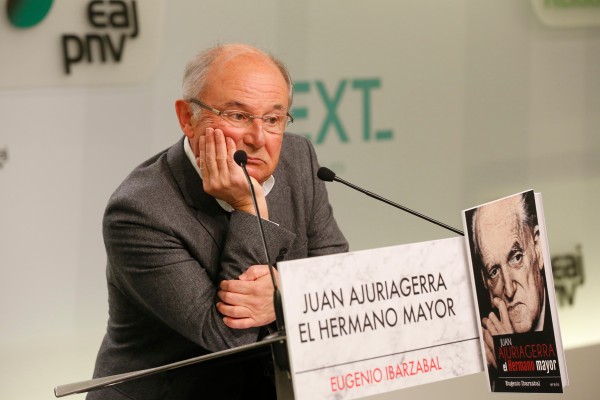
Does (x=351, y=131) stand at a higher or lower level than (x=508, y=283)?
higher

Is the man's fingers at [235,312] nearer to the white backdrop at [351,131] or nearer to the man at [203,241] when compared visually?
the man at [203,241]

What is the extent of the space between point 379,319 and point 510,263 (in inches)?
10.7

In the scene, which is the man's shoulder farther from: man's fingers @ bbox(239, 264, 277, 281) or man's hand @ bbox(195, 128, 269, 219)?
man's fingers @ bbox(239, 264, 277, 281)

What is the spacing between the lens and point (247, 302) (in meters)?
1.97

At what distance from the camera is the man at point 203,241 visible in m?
2.00

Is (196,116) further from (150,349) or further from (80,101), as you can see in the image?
(80,101)

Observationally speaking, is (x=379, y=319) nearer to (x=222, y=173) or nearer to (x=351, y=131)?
(x=222, y=173)

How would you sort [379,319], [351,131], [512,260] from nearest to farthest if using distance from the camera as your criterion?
[379,319] < [512,260] < [351,131]

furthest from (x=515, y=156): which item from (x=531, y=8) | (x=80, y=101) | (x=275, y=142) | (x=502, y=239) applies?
(x=502, y=239)

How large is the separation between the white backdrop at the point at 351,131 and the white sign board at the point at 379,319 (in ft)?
6.48

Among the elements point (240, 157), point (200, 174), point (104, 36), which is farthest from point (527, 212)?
point (104, 36)

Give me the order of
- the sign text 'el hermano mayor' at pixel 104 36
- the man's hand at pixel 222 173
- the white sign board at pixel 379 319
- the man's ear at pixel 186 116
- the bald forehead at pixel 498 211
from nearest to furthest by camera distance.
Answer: the white sign board at pixel 379 319 < the bald forehead at pixel 498 211 < the man's hand at pixel 222 173 < the man's ear at pixel 186 116 < the sign text 'el hermano mayor' at pixel 104 36

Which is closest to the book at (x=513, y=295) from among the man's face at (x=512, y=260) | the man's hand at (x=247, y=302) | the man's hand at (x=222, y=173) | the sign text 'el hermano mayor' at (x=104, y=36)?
the man's face at (x=512, y=260)

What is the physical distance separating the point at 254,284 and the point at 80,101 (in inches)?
64.1
